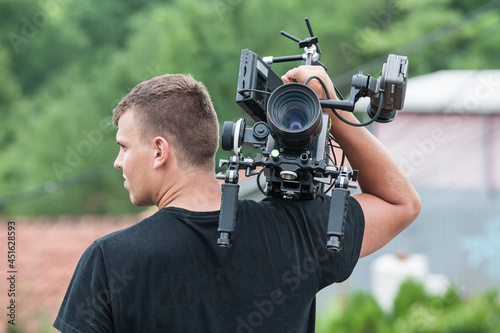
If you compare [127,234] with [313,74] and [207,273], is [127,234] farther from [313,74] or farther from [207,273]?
[313,74]

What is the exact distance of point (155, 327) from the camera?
2094 mm

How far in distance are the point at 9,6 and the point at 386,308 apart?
28.0m

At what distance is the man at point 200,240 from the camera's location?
210cm

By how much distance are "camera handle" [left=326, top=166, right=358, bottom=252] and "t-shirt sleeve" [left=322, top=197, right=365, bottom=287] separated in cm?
28

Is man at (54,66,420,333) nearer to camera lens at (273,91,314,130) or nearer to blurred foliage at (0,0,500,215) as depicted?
camera lens at (273,91,314,130)

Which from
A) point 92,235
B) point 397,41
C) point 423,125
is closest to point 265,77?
point 423,125

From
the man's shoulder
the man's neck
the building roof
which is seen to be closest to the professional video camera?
the man's neck

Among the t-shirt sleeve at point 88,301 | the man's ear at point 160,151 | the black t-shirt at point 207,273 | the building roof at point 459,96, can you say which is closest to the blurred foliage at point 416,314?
the building roof at point 459,96

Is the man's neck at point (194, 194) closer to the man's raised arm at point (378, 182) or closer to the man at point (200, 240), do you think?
the man at point (200, 240)

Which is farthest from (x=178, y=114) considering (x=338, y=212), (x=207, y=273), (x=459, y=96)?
(x=459, y=96)

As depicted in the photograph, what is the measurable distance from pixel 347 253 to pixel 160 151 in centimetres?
71

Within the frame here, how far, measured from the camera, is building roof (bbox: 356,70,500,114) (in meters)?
10.9

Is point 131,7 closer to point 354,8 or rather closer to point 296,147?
point 354,8

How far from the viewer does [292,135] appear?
1987 mm
